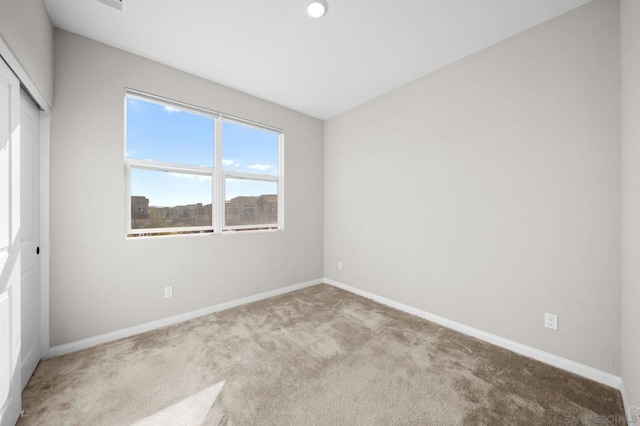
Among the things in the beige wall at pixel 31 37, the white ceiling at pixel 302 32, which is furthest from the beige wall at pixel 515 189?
the beige wall at pixel 31 37

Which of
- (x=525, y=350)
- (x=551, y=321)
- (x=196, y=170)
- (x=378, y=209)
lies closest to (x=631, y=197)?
(x=551, y=321)

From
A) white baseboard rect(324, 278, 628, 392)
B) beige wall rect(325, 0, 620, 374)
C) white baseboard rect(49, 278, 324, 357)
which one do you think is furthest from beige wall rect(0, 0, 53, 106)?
white baseboard rect(324, 278, 628, 392)

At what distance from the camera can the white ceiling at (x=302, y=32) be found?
1.80 meters

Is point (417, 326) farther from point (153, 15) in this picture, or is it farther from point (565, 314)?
point (153, 15)

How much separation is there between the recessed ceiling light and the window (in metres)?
1.59

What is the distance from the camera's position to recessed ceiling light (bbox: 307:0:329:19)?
5.77ft

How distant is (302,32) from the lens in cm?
206

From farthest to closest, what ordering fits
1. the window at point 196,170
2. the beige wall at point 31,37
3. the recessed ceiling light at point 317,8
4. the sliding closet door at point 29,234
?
1. the window at point 196,170
2. the recessed ceiling light at point 317,8
3. the sliding closet door at point 29,234
4. the beige wall at point 31,37

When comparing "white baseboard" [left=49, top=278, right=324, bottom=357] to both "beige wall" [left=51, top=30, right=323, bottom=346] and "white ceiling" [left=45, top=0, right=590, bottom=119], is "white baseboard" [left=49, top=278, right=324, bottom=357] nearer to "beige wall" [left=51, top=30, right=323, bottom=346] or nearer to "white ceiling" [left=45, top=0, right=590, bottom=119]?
"beige wall" [left=51, top=30, right=323, bottom=346]

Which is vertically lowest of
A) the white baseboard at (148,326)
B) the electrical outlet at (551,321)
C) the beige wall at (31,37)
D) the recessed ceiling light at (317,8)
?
the white baseboard at (148,326)

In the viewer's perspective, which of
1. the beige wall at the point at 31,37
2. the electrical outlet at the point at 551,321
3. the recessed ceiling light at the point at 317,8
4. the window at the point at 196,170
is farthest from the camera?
the window at the point at 196,170

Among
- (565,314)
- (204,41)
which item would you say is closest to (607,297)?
(565,314)

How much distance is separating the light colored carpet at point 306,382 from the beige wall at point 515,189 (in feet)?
1.34

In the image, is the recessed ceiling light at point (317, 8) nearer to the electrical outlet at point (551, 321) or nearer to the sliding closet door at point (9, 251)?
the sliding closet door at point (9, 251)
